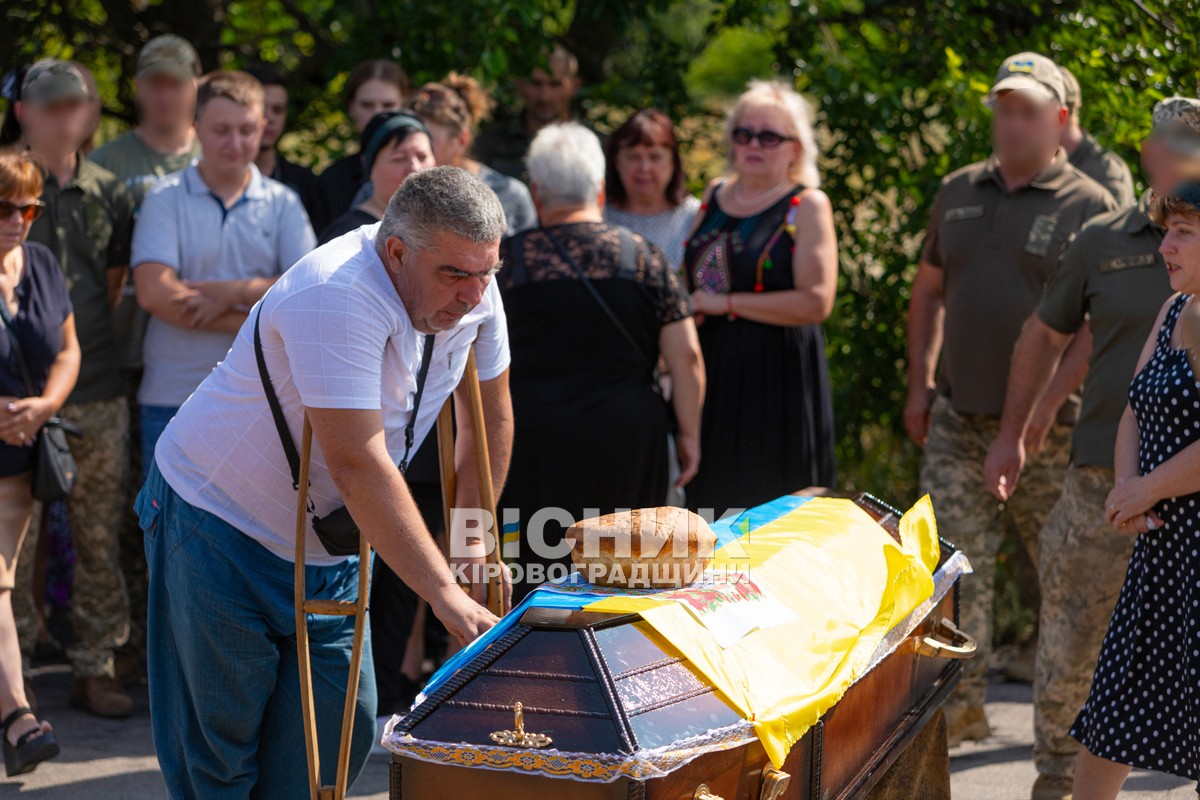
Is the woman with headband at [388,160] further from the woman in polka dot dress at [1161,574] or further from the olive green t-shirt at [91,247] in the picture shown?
the woman in polka dot dress at [1161,574]

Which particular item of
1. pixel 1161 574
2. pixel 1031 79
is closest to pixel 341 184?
pixel 1031 79

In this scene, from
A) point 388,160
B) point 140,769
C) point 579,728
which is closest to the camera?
point 579,728

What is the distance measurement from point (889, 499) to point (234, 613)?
4365 mm

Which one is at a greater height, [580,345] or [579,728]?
[580,345]

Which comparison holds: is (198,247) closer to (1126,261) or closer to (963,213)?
(963,213)

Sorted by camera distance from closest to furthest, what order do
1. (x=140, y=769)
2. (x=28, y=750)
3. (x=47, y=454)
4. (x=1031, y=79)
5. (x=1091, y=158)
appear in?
(x=28, y=750) → (x=140, y=769) → (x=47, y=454) → (x=1031, y=79) → (x=1091, y=158)

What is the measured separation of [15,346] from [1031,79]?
3.73 metres

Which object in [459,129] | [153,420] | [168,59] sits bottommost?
[153,420]

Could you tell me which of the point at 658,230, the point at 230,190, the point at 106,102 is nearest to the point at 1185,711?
the point at 658,230

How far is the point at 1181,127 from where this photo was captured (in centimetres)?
429

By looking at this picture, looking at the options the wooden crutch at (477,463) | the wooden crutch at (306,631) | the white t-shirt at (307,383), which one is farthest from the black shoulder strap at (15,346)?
the wooden crutch at (306,631)

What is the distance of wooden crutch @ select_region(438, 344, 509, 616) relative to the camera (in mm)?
3533

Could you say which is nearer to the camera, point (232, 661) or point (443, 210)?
point (443, 210)

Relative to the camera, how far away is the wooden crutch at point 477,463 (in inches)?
139
